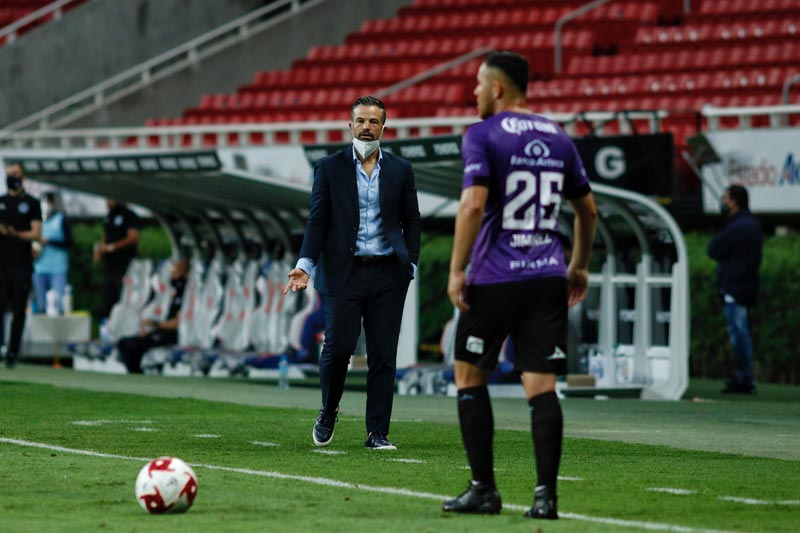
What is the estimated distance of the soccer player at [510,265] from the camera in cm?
704

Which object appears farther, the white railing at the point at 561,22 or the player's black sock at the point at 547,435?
the white railing at the point at 561,22

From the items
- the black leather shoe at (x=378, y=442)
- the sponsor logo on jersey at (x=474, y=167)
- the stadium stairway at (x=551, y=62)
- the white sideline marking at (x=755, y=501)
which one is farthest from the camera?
the stadium stairway at (x=551, y=62)

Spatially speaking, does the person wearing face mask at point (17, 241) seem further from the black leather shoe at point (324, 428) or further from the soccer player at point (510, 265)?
the soccer player at point (510, 265)

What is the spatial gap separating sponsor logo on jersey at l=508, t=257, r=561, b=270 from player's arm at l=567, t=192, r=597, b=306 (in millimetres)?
110

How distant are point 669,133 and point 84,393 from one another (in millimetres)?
8362

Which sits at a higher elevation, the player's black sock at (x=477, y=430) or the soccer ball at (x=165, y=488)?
the player's black sock at (x=477, y=430)

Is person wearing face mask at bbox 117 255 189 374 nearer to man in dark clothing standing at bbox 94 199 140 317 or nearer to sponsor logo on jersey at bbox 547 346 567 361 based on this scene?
man in dark clothing standing at bbox 94 199 140 317

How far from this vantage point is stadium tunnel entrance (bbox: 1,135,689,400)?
632 inches

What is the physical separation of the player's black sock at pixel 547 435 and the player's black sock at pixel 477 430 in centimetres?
22

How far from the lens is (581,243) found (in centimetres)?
719

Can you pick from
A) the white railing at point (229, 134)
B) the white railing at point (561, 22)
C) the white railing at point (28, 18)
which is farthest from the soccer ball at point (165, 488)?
the white railing at point (28, 18)

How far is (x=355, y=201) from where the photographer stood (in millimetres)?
10180

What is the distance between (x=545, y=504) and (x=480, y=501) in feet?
1.09

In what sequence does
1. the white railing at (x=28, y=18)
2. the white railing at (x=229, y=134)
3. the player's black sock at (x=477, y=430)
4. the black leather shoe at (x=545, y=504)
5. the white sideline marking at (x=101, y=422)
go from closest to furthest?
1. the black leather shoe at (x=545, y=504)
2. the player's black sock at (x=477, y=430)
3. the white sideline marking at (x=101, y=422)
4. the white railing at (x=229, y=134)
5. the white railing at (x=28, y=18)
